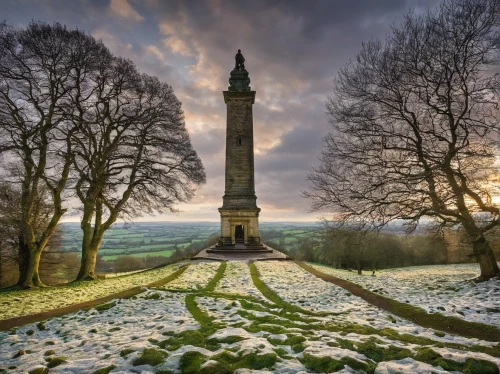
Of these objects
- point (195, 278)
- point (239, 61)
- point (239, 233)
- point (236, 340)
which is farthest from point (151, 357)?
point (239, 61)

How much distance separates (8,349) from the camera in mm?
5410

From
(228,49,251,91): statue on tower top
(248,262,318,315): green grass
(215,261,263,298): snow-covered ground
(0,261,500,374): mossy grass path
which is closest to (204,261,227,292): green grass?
(215,261,263,298): snow-covered ground

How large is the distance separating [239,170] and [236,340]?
23759 millimetres

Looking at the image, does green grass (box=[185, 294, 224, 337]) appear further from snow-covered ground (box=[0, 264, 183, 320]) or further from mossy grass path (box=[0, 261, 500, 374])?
snow-covered ground (box=[0, 264, 183, 320])

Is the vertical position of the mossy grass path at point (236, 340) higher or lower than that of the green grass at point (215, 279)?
higher

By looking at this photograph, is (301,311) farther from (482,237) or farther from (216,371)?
(482,237)

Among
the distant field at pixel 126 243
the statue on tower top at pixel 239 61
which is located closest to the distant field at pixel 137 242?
the distant field at pixel 126 243

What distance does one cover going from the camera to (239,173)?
2825 centimetres

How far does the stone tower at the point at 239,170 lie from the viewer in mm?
26734

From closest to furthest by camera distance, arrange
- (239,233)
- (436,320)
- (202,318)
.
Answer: (202,318), (436,320), (239,233)

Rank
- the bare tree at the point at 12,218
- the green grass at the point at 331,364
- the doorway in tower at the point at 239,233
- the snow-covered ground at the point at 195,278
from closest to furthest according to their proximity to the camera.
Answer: the green grass at the point at 331,364, the snow-covered ground at the point at 195,278, the bare tree at the point at 12,218, the doorway in tower at the point at 239,233

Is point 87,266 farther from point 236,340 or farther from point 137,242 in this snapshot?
point 137,242

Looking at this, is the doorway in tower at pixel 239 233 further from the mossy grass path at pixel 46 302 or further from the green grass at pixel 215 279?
the mossy grass path at pixel 46 302

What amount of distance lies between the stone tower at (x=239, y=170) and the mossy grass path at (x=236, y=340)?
55.8ft
